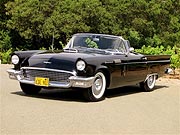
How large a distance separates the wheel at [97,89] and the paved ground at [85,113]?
17 cm

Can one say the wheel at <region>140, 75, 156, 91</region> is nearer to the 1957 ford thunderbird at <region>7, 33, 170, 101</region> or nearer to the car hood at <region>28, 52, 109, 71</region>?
the 1957 ford thunderbird at <region>7, 33, 170, 101</region>

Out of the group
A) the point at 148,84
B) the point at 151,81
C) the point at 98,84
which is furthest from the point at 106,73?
the point at 151,81

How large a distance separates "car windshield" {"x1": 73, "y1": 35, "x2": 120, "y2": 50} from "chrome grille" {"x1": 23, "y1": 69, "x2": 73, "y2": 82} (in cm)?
155

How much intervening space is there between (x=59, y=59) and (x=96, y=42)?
1525 millimetres

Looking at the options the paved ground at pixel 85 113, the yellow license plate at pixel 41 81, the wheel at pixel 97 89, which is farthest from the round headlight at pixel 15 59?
the wheel at pixel 97 89

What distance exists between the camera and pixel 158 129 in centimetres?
632

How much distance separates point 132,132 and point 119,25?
24684 millimetres

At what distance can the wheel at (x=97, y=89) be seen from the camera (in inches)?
Result: 332

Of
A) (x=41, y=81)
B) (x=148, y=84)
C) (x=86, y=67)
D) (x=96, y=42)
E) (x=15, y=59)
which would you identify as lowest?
(x=148, y=84)

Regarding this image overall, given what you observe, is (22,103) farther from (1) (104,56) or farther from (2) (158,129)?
(2) (158,129)

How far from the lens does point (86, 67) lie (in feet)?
27.0

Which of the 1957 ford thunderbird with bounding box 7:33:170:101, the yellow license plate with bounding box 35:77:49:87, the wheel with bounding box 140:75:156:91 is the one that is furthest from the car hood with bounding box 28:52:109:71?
the wheel with bounding box 140:75:156:91

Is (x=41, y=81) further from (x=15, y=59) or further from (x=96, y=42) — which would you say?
(x=96, y=42)

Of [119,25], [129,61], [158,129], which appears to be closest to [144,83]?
[129,61]
